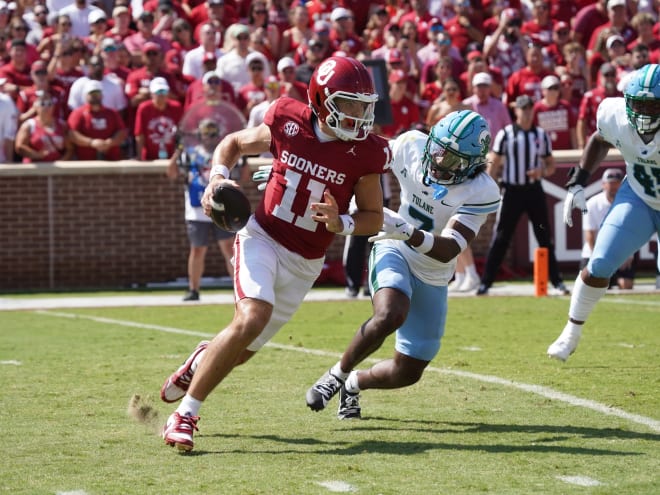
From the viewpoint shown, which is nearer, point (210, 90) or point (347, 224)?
point (347, 224)

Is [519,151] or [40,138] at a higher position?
[519,151]

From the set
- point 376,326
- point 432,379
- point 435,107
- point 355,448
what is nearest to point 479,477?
point 355,448

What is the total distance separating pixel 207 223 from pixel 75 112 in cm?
282

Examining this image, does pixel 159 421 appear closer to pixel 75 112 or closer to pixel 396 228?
pixel 396 228

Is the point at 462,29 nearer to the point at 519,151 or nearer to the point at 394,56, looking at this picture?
the point at 394,56

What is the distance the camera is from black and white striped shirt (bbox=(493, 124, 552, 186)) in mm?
12992

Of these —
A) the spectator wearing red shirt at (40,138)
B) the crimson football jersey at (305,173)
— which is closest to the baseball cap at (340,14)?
the spectator wearing red shirt at (40,138)

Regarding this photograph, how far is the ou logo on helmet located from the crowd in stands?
25.3 feet

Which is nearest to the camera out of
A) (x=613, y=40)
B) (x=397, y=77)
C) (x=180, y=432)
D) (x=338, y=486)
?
(x=338, y=486)

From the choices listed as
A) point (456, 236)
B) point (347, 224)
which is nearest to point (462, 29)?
point (456, 236)

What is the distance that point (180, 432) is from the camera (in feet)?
17.6

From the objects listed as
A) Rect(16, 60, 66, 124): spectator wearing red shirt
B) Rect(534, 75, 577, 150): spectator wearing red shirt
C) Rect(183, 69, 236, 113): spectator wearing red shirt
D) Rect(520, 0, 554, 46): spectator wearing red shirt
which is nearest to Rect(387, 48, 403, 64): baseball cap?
Rect(534, 75, 577, 150): spectator wearing red shirt

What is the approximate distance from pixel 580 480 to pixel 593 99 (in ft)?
35.0

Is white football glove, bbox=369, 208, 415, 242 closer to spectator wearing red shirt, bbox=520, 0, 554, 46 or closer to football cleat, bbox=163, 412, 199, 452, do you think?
football cleat, bbox=163, 412, 199, 452
